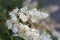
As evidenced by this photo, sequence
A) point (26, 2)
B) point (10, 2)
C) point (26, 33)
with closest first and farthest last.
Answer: point (26, 33)
point (10, 2)
point (26, 2)

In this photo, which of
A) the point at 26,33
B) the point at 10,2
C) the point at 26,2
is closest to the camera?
the point at 26,33

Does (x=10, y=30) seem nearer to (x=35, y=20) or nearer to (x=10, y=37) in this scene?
(x=10, y=37)

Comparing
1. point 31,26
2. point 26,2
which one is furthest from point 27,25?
point 26,2

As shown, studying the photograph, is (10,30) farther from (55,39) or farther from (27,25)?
(55,39)

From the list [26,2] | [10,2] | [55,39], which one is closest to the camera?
[55,39]

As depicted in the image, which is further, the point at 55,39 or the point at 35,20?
the point at 55,39

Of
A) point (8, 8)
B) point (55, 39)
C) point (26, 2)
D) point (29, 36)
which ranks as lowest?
point (29, 36)

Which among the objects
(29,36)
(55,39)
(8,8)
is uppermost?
(8,8)


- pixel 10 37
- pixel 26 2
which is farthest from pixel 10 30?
pixel 26 2

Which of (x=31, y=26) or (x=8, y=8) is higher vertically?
(x=8, y=8)
